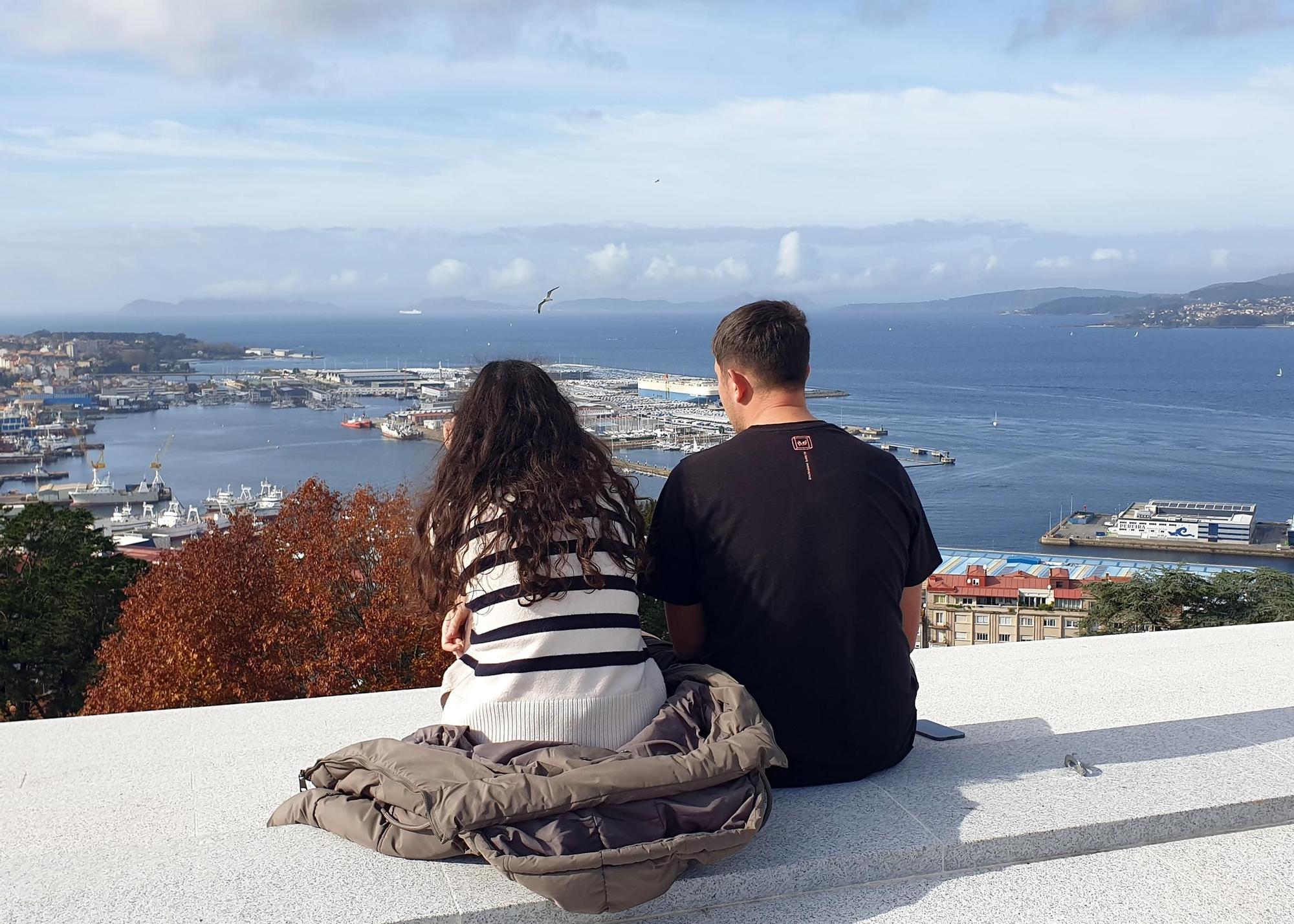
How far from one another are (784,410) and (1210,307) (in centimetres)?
15052

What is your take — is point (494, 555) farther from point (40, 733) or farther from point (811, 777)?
point (40, 733)

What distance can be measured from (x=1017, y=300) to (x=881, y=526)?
668 feet

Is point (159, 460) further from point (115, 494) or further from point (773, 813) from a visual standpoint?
point (773, 813)

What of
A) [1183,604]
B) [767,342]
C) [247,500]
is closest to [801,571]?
[767,342]

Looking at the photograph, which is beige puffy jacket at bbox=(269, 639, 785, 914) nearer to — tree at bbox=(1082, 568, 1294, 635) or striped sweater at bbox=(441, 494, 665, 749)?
striped sweater at bbox=(441, 494, 665, 749)

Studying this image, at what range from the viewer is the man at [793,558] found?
1.79 m

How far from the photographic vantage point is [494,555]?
1.59 m

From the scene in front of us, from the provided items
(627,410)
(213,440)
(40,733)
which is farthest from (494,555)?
(213,440)

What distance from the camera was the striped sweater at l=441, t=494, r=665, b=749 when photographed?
5.17 ft

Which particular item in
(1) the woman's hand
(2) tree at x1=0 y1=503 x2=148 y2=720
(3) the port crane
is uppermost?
(1) the woman's hand

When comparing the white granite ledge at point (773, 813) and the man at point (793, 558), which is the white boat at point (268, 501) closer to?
the white granite ledge at point (773, 813)

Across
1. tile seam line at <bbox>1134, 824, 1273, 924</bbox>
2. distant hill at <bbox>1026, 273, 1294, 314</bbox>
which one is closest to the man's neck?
tile seam line at <bbox>1134, 824, 1273, 924</bbox>

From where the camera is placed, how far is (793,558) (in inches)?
70.5

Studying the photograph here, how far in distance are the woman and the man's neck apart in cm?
28
